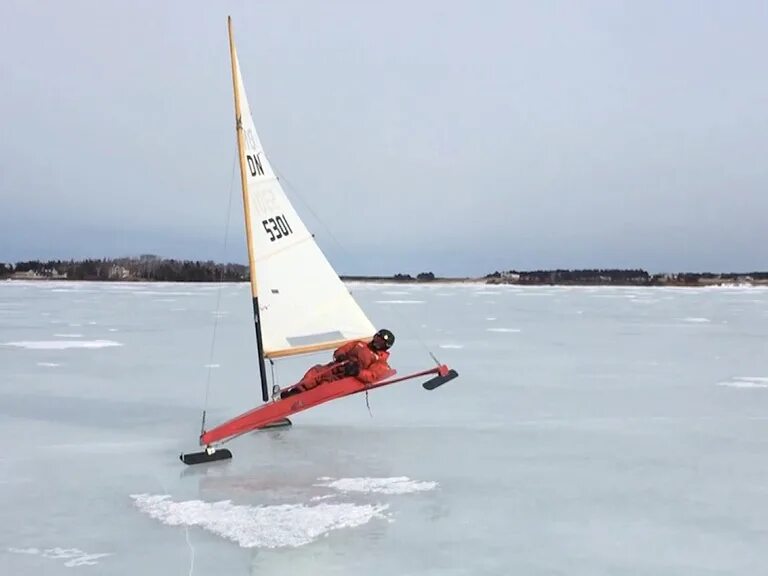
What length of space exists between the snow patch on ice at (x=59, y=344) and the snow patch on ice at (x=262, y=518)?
9264mm

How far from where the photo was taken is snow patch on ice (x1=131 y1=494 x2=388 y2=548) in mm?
4000

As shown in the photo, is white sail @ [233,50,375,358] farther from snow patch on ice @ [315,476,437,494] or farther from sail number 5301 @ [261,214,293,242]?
snow patch on ice @ [315,476,437,494]

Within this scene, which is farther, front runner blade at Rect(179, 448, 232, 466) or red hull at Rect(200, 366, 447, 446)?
red hull at Rect(200, 366, 447, 446)

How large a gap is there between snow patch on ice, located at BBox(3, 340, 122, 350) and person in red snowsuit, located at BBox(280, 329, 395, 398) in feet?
27.1

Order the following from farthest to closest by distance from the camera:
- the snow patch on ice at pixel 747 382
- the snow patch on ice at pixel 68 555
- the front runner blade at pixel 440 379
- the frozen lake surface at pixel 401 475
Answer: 1. the snow patch on ice at pixel 747 382
2. the front runner blade at pixel 440 379
3. the frozen lake surface at pixel 401 475
4. the snow patch on ice at pixel 68 555

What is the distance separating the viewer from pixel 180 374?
10.0m

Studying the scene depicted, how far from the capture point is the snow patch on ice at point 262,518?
4.00 m

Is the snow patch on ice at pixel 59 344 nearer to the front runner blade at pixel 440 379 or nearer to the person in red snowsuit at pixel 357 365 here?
the person in red snowsuit at pixel 357 365

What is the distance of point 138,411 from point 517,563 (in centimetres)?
491

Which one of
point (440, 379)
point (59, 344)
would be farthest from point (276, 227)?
point (59, 344)

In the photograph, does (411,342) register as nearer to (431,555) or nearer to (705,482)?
(705,482)

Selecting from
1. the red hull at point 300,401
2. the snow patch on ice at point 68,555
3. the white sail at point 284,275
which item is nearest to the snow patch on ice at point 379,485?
the red hull at point 300,401

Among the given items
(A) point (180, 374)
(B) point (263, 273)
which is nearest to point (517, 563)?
(B) point (263, 273)

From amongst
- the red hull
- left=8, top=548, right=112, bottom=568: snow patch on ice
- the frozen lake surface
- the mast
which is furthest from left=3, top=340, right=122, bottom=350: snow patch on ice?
left=8, top=548, right=112, bottom=568: snow patch on ice
